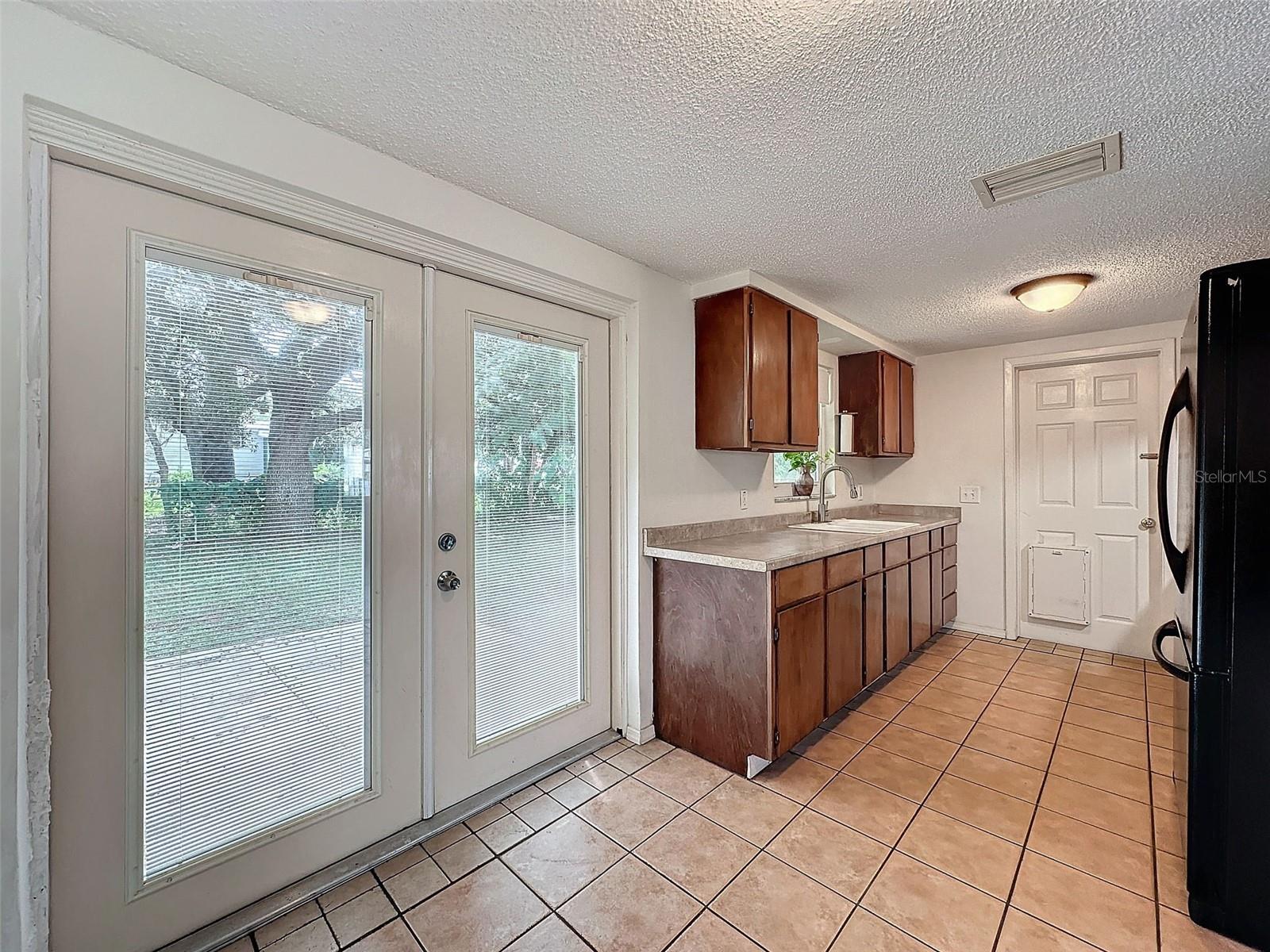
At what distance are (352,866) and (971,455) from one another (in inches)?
181

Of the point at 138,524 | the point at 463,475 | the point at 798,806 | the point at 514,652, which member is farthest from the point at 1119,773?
the point at 138,524

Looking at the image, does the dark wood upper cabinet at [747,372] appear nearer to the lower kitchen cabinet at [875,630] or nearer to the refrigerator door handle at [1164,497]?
the lower kitchen cabinet at [875,630]

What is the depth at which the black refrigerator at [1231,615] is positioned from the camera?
146cm

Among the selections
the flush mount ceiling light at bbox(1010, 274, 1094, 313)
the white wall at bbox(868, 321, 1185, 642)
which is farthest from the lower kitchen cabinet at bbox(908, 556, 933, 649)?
the flush mount ceiling light at bbox(1010, 274, 1094, 313)

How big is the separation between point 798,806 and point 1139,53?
243cm

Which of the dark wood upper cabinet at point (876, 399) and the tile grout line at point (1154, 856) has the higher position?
the dark wood upper cabinet at point (876, 399)

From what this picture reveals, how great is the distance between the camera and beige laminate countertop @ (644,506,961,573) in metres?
2.27

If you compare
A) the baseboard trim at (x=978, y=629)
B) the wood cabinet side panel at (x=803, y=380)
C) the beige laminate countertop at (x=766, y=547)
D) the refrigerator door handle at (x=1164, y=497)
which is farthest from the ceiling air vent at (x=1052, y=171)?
the baseboard trim at (x=978, y=629)

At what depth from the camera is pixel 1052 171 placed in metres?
1.79

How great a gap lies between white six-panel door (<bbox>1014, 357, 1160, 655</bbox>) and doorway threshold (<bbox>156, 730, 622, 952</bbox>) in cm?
375

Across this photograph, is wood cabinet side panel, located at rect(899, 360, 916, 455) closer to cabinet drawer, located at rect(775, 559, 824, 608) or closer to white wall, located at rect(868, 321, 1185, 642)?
white wall, located at rect(868, 321, 1185, 642)

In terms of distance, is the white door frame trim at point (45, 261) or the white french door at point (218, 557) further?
the white french door at point (218, 557)

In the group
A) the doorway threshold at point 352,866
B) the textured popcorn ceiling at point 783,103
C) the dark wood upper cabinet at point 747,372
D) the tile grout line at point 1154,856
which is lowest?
the tile grout line at point 1154,856

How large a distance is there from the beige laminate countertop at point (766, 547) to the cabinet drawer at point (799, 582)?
0.03 meters
